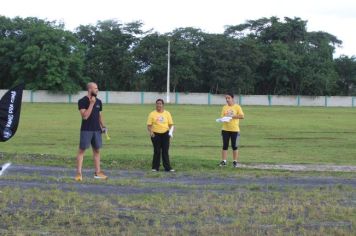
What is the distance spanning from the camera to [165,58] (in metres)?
74.3

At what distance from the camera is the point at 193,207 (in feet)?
25.2

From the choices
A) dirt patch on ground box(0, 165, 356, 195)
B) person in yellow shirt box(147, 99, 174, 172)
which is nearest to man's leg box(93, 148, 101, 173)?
dirt patch on ground box(0, 165, 356, 195)

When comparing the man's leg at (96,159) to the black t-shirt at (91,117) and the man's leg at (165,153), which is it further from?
the man's leg at (165,153)

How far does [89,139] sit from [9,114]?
2.49 meters

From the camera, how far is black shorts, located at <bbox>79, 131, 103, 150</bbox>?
10469mm

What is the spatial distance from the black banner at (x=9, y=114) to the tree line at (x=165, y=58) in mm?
61653

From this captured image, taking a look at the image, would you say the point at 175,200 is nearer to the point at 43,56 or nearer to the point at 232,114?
the point at 232,114

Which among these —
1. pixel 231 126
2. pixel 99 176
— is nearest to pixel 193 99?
pixel 231 126

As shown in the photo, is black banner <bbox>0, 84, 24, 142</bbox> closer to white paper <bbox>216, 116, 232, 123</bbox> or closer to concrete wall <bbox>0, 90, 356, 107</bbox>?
white paper <bbox>216, 116, 232, 123</bbox>

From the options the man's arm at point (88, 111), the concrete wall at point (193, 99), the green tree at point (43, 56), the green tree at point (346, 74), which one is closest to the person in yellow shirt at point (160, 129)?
the man's arm at point (88, 111)

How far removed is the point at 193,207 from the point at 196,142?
13.7 metres

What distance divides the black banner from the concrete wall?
61.8 meters

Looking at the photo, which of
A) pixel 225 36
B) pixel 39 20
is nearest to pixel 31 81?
pixel 39 20

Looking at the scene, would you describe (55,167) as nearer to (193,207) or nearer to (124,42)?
(193,207)
